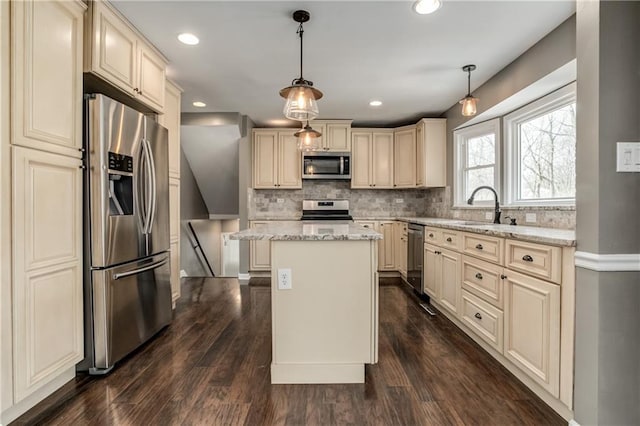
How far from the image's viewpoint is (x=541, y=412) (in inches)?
67.2

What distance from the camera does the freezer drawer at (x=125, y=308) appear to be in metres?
2.05

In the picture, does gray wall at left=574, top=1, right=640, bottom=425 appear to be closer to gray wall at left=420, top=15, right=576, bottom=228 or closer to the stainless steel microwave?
gray wall at left=420, top=15, right=576, bottom=228

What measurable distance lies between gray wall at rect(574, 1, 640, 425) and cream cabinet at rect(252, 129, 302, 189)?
387 centimetres

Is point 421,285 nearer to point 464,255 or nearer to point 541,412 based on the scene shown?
point 464,255

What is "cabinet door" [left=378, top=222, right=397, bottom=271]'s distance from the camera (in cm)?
481

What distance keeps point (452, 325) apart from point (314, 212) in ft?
8.83

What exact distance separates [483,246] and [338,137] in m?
3.02

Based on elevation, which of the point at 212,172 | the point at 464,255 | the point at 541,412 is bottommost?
the point at 541,412

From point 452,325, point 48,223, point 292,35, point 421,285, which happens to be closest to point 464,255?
point 452,325

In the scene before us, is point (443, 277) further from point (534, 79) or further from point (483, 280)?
point (534, 79)

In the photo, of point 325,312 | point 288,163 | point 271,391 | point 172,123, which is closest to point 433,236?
point 325,312

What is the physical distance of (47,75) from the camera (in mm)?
1742

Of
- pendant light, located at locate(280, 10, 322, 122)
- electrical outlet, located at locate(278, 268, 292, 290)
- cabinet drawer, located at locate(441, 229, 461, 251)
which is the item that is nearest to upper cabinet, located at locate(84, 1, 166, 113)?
pendant light, located at locate(280, 10, 322, 122)

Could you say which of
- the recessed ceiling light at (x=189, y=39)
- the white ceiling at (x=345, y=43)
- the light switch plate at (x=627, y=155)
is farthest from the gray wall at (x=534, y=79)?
the recessed ceiling light at (x=189, y=39)
